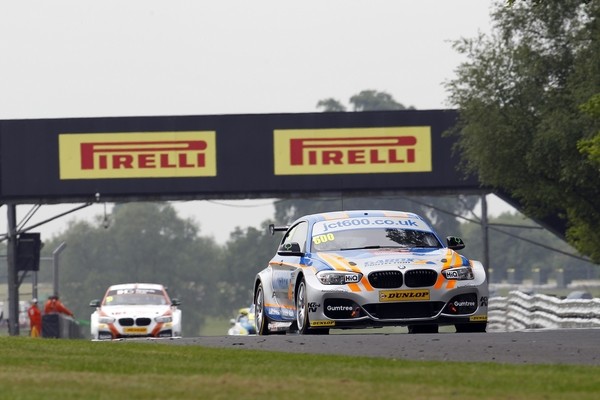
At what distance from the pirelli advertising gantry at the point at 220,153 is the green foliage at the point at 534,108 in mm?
1664

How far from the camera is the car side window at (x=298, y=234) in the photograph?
1962 centimetres

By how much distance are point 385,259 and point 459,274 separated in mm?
832

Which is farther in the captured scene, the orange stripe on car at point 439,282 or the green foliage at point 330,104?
the green foliage at point 330,104

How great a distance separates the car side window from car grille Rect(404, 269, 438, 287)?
61.9 inches

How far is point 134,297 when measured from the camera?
3481cm

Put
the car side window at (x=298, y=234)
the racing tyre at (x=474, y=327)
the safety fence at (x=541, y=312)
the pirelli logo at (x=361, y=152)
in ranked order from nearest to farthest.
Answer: the racing tyre at (x=474, y=327)
the car side window at (x=298, y=234)
the safety fence at (x=541, y=312)
the pirelli logo at (x=361, y=152)

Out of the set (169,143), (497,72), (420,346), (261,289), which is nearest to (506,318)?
(497,72)

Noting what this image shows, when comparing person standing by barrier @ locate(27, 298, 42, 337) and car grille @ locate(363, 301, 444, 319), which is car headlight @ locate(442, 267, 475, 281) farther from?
person standing by barrier @ locate(27, 298, 42, 337)

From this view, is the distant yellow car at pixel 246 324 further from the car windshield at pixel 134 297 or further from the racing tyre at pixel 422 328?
the racing tyre at pixel 422 328

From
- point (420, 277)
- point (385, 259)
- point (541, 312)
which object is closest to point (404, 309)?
point (420, 277)

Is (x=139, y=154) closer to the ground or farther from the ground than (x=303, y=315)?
farther from the ground

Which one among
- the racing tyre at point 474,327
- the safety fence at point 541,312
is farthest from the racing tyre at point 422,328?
the safety fence at point 541,312

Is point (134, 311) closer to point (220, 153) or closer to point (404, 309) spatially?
point (220, 153)

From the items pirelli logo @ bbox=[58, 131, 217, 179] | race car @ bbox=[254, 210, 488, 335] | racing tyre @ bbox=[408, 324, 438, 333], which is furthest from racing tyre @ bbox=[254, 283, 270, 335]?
pirelli logo @ bbox=[58, 131, 217, 179]
